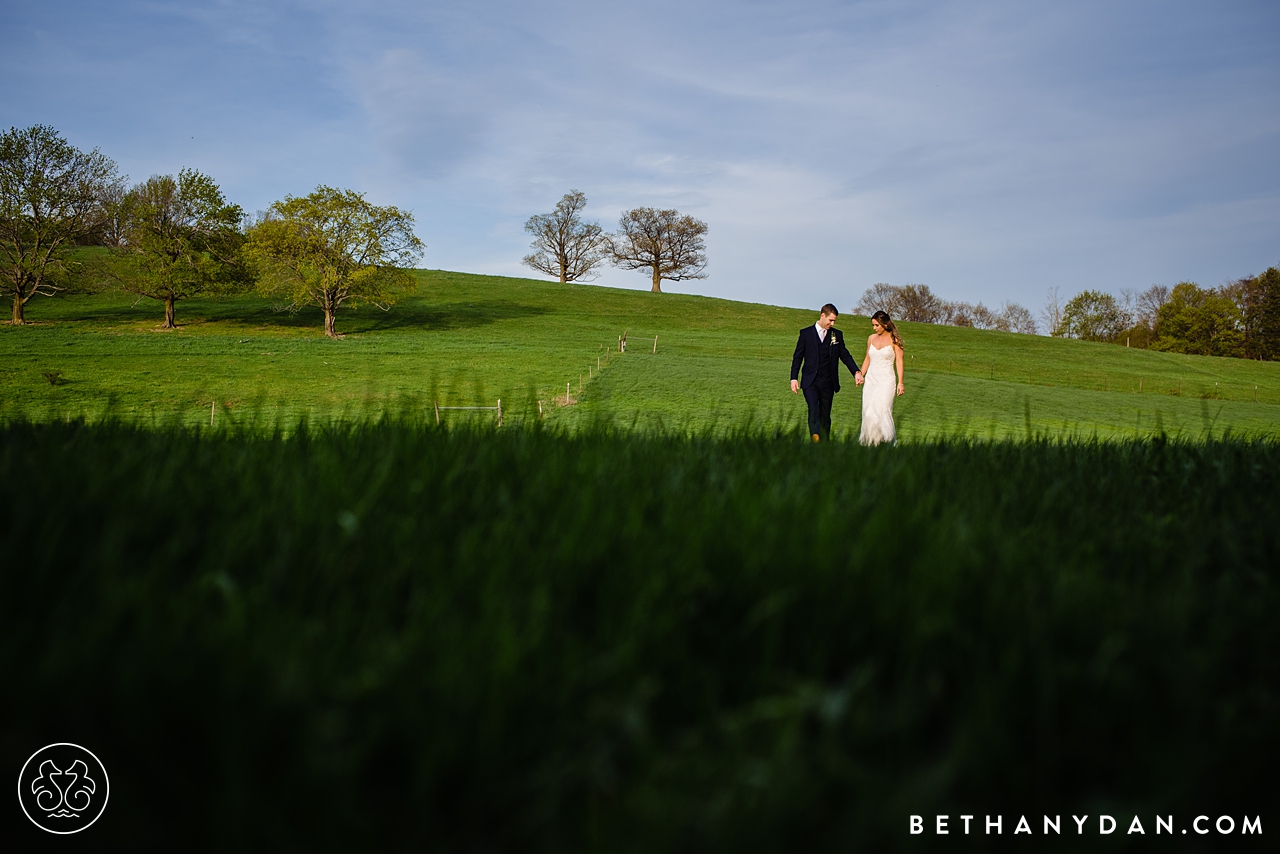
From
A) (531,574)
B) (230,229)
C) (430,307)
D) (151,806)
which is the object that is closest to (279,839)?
(151,806)

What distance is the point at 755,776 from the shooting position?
105cm

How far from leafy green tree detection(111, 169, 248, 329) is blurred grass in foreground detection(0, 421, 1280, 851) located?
5687 cm

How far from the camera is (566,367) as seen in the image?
37781mm

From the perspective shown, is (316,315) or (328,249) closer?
(328,249)

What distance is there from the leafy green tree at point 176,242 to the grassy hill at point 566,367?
301 centimetres

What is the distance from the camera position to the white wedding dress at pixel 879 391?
12.0 metres

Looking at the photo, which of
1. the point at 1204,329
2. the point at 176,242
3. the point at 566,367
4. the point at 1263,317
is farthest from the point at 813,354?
the point at 1263,317

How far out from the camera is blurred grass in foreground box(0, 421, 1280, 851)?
1.05 metres

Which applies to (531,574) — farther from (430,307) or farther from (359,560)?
(430,307)

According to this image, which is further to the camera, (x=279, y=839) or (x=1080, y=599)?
(x=1080, y=599)

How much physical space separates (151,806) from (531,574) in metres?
0.83

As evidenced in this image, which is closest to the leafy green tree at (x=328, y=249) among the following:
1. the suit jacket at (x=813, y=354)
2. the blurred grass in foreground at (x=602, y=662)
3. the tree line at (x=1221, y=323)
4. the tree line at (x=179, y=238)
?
the tree line at (x=179, y=238)

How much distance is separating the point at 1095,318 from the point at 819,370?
111m

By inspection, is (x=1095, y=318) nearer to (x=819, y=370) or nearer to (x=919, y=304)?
(x=919, y=304)
